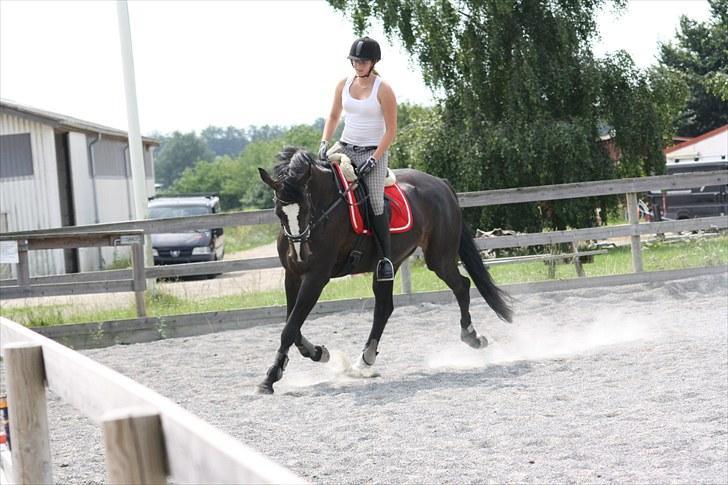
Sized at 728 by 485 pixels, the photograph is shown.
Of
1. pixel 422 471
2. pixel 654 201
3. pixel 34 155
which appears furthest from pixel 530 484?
pixel 654 201

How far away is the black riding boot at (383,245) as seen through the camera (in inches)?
299

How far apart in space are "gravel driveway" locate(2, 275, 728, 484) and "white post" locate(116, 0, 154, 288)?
6.36 m

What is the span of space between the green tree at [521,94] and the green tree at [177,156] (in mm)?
133646

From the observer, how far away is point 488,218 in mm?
21406

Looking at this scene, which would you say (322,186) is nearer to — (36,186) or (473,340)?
(473,340)

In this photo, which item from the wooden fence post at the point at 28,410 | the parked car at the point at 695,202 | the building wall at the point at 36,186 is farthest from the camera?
the parked car at the point at 695,202

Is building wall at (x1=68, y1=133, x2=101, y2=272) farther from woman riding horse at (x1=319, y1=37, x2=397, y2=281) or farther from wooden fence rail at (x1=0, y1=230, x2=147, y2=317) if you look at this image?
woman riding horse at (x1=319, y1=37, x2=397, y2=281)

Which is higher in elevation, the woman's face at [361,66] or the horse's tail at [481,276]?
the woman's face at [361,66]

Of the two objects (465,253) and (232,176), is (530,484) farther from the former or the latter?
(232,176)

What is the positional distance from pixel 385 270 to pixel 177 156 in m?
157

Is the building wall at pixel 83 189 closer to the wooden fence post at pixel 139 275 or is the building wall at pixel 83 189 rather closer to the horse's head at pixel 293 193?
the wooden fence post at pixel 139 275

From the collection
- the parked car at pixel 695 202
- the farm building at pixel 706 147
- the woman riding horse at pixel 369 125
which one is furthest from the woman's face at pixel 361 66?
the farm building at pixel 706 147

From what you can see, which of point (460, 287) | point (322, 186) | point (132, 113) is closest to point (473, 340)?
point (460, 287)

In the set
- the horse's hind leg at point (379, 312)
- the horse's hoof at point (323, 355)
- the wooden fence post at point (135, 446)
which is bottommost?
the horse's hoof at point (323, 355)
